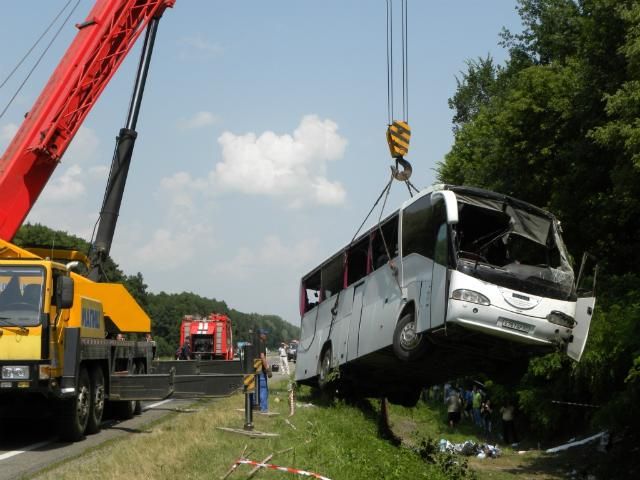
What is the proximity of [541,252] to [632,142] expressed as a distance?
9019 millimetres

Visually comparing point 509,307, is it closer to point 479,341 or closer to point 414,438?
point 479,341

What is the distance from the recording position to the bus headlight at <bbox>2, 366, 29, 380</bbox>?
13.5 meters

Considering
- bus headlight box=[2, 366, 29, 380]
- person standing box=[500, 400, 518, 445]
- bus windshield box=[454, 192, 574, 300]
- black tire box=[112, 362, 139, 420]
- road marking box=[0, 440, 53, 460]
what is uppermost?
bus windshield box=[454, 192, 574, 300]

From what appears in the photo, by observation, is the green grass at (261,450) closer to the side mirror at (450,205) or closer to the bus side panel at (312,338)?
the bus side panel at (312,338)

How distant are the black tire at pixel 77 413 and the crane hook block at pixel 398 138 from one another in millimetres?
7569

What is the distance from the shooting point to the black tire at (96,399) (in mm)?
15789

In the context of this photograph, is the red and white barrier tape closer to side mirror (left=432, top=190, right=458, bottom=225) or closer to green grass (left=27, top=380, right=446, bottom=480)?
green grass (left=27, top=380, right=446, bottom=480)

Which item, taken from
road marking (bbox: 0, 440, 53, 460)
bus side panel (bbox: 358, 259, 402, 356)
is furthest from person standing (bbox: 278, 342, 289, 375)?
road marking (bbox: 0, 440, 53, 460)

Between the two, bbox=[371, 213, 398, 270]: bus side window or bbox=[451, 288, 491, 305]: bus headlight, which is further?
bbox=[371, 213, 398, 270]: bus side window

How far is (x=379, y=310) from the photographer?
1798 cm

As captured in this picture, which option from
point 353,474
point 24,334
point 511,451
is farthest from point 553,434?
point 24,334

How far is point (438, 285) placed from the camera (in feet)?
49.5

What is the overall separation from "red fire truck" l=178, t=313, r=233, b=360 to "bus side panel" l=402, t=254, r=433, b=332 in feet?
97.6

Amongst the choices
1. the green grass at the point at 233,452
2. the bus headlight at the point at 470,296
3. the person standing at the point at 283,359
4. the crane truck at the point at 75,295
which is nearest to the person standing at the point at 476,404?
the person standing at the point at 283,359
